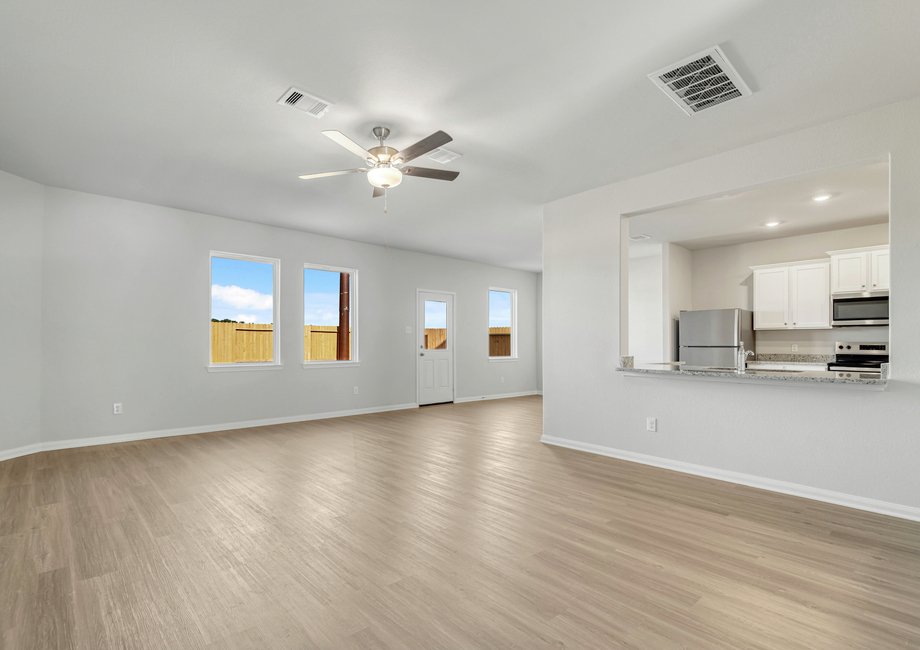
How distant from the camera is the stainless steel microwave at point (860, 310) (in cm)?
527

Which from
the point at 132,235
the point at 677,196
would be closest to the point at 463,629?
the point at 677,196

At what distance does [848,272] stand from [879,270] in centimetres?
28

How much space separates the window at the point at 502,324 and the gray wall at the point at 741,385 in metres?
4.41

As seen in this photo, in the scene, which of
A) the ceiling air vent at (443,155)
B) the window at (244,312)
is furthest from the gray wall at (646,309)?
the window at (244,312)

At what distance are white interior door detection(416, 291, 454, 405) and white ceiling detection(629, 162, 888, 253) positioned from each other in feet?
11.6

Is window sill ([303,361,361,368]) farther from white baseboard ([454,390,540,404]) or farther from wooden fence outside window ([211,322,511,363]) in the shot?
white baseboard ([454,390,540,404])

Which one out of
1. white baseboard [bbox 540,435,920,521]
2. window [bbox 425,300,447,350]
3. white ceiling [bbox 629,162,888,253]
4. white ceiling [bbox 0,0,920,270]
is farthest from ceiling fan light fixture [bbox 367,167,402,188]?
window [bbox 425,300,447,350]

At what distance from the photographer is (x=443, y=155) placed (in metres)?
3.91

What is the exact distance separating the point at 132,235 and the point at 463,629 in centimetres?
564

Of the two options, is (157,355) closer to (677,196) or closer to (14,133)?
(14,133)

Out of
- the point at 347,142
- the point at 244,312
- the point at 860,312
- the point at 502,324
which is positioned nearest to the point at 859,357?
the point at 860,312

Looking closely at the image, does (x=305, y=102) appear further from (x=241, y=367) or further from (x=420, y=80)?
(x=241, y=367)

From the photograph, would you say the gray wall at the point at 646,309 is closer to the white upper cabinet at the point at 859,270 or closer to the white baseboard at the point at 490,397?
the white upper cabinet at the point at 859,270

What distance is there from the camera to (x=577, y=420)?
4.84m
